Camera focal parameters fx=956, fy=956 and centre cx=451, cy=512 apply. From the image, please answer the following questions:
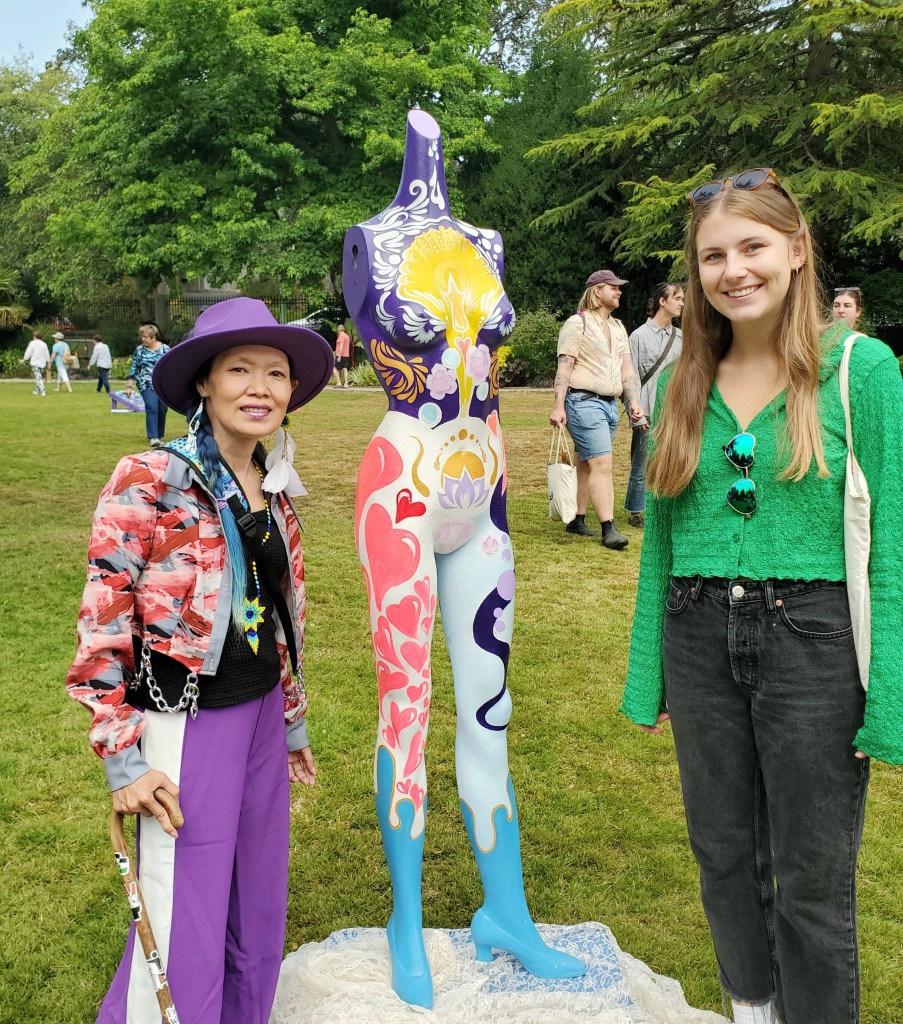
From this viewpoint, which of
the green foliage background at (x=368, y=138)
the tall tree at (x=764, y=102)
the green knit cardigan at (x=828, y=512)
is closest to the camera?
the green knit cardigan at (x=828, y=512)

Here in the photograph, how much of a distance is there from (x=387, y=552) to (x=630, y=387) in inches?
198

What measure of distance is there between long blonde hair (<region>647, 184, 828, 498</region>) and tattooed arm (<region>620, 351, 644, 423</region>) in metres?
4.96

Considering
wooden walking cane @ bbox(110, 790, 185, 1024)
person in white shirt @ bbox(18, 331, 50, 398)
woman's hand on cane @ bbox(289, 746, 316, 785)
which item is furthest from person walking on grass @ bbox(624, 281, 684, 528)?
person in white shirt @ bbox(18, 331, 50, 398)

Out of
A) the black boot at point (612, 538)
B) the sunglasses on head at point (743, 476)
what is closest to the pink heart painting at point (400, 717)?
the sunglasses on head at point (743, 476)

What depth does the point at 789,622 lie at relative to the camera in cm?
197

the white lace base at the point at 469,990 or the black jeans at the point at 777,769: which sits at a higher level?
the black jeans at the point at 777,769

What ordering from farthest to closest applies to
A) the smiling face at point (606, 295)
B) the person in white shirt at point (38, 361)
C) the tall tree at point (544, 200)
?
1. the tall tree at point (544, 200)
2. the person in white shirt at point (38, 361)
3. the smiling face at point (606, 295)

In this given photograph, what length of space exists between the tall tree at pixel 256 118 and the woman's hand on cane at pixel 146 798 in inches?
916

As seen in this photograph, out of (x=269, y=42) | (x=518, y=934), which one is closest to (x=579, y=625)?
(x=518, y=934)

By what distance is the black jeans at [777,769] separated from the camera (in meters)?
1.97

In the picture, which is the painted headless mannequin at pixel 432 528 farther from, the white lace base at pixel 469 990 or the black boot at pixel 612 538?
the black boot at pixel 612 538

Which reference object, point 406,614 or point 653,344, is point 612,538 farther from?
point 406,614

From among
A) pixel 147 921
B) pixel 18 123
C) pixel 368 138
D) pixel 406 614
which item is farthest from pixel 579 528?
pixel 18 123

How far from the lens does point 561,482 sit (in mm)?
7426
